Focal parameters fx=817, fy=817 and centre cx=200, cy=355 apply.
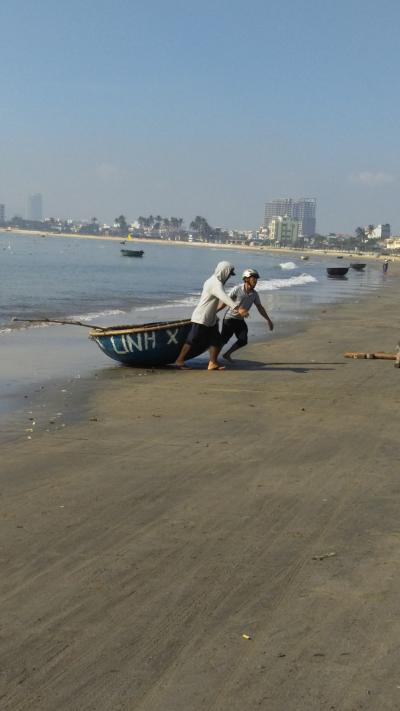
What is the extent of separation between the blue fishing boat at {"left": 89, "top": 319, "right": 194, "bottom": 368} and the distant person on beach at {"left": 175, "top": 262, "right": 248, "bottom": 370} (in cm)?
15

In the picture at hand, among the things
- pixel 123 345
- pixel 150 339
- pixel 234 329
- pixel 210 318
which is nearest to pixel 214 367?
pixel 210 318

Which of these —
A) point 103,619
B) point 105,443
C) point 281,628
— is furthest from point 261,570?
point 105,443

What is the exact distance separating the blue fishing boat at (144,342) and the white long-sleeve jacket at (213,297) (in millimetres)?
305

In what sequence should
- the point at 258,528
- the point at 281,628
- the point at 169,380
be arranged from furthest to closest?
the point at 169,380 → the point at 258,528 → the point at 281,628

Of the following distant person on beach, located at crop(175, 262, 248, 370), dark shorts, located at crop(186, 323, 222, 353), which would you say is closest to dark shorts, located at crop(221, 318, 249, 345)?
distant person on beach, located at crop(175, 262, 248, 370)

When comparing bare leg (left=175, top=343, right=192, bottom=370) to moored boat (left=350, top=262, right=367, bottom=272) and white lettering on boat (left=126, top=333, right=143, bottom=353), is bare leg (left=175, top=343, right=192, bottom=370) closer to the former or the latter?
white lettering on boat (left=126, top=333, right=143, bottom=353)

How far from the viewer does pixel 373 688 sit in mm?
3246

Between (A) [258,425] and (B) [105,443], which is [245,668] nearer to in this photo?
(B) [105,443]

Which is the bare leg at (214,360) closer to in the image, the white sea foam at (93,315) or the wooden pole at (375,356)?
the wooden pole at (375,356)

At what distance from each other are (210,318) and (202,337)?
12.5 inches

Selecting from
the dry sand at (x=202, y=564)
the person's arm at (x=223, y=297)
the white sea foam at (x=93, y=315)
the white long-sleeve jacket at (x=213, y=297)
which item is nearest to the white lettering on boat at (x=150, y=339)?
the white long-sleeve jacket at (x=213, y=297)

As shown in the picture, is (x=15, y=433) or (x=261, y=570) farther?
(x=15, y=433)

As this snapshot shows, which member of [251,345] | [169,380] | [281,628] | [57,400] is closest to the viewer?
[281,628]

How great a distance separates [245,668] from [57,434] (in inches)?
178
